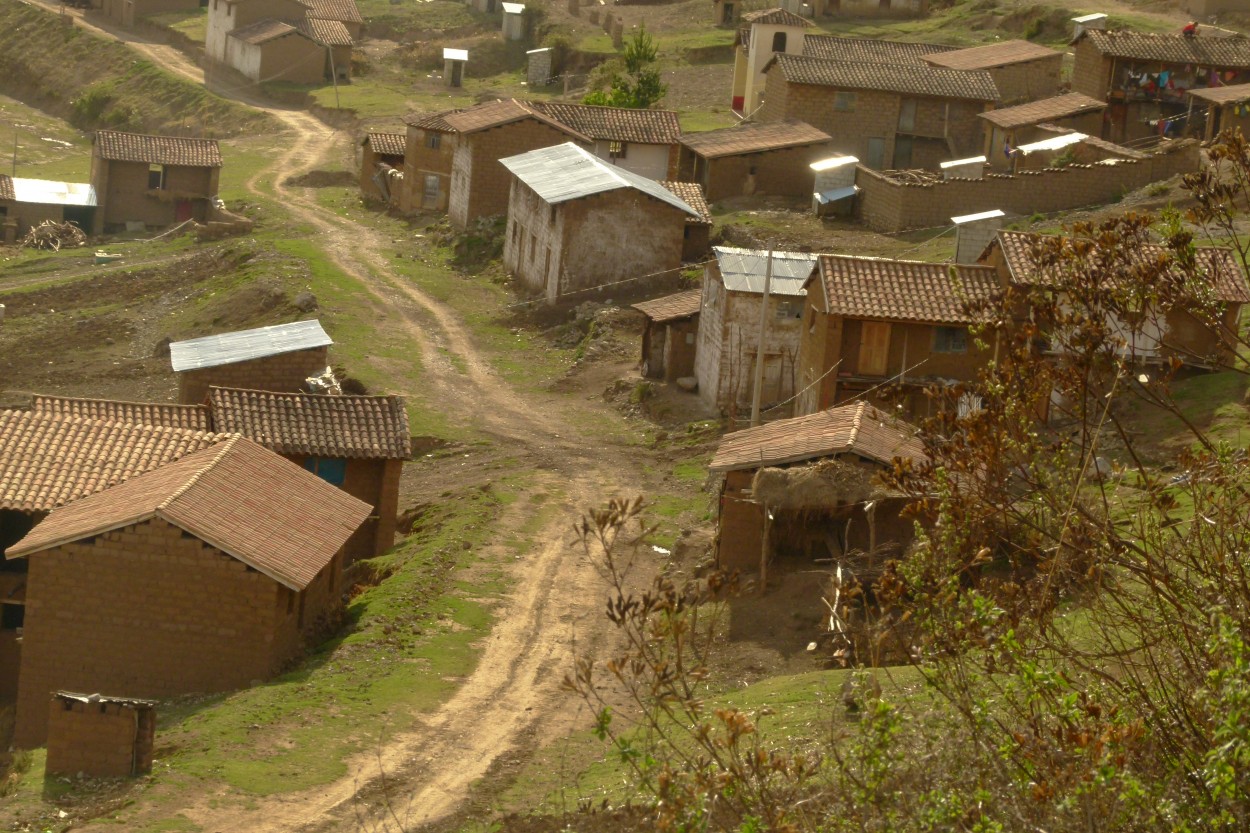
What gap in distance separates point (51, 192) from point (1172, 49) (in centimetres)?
4005

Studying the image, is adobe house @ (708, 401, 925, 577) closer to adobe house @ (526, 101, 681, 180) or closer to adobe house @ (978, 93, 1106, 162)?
adobe house @ (978, 93, 1106, 162)

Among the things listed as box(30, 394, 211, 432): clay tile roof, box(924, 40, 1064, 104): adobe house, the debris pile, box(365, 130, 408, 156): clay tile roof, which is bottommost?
the debris pile

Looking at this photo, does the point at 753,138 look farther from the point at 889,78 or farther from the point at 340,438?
the point at 340,438

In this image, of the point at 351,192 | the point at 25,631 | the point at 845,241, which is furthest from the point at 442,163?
the point at 25,631

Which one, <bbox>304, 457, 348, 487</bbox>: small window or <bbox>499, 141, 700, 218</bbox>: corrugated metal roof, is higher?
<bbox>499, 141, 700, 218</bbox>: corrugated metal roof

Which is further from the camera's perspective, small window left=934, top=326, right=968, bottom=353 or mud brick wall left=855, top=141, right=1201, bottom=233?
mud brick wall left=855, top=141, right=1201, bottom=233

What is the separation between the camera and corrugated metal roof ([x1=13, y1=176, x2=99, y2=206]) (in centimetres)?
6059

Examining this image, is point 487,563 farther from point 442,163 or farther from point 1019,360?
point 442,163

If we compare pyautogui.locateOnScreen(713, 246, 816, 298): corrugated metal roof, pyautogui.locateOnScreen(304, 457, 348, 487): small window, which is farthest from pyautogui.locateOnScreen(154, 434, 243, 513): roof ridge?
pyautogui.locateOnScreen(713, 246, 816, 298): corrugated metal roof

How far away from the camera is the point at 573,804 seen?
667 inches

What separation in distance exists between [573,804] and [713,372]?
858 inches

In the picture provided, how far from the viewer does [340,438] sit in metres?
30.2

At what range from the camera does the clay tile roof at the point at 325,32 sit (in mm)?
78312

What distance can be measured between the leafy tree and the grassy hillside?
1517 centimetres
